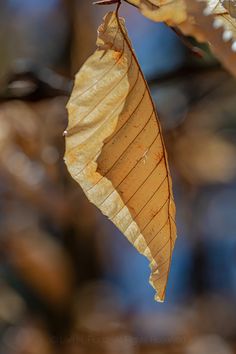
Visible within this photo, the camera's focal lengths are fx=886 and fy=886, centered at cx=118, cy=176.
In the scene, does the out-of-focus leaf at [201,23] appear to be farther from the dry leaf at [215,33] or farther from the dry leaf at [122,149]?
the dry leaf at [122,149]

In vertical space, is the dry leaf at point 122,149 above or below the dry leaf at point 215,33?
below

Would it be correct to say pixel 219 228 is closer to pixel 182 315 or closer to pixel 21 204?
pixel 182 315

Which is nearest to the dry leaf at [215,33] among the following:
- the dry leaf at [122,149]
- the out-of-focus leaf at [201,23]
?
the out-of-focus leaf at [201,23]

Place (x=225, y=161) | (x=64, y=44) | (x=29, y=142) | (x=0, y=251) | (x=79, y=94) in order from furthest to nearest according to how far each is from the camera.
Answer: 1. (x=64, y=44)
2. (x=225, y=161)
3. (x=0, y=251)
4. (x=29, y=142)
5. (x=79, y=94)

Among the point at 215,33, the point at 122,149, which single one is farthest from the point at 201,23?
the point at 122,149

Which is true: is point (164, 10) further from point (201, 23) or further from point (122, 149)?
point (122, 149)

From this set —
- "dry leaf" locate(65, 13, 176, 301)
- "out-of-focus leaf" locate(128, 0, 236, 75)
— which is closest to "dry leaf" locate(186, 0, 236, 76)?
"out-of-focus leaf" locate(128, 0, 236, 75)

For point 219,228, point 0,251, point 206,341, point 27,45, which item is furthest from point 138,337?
point 27,45

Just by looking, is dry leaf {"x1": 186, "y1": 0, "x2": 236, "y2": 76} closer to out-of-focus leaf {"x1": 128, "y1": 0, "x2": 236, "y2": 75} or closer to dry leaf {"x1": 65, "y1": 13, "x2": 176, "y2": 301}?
out-of-focus leaf {"x1": 128, "y1": 0, "x2": 236, "y2": 75}
